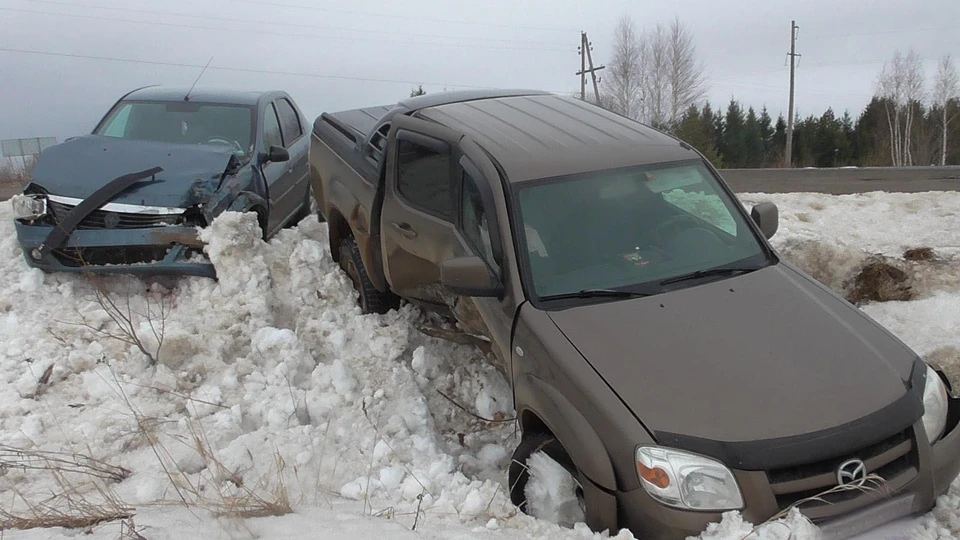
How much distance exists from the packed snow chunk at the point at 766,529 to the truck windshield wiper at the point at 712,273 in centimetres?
135

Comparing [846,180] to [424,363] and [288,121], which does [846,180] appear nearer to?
[288,121]

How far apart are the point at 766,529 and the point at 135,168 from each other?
5.72 metres

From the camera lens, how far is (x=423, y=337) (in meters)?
5.64

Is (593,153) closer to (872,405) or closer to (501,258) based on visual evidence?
(501,258)

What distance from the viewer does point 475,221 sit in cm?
427

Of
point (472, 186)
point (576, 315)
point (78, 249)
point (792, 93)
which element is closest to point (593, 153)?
point (472, 186)

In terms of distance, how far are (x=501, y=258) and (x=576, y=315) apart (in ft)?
1.84

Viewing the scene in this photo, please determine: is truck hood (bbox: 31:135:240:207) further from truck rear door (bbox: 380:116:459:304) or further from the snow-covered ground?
truck rear door (bbox: 380:116:459:304)

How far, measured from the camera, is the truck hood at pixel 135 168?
6.12m

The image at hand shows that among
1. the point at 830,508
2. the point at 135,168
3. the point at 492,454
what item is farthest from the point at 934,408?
the point at 135,168

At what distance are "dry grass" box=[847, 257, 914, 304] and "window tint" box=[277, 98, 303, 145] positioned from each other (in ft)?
19.8

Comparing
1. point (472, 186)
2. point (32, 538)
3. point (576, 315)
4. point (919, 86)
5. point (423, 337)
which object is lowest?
point (919, 86)

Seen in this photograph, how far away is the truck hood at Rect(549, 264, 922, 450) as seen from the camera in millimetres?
2906

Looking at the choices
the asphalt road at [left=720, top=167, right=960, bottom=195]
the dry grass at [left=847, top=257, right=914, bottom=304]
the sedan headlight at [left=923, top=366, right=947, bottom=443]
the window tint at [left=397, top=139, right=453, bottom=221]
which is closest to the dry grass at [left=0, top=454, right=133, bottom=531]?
the window tint at [left=397, top=139, right=453, bottom=221]
